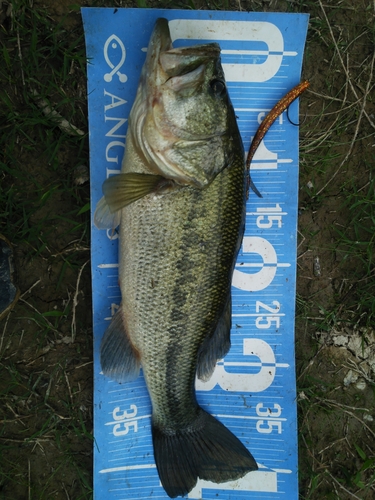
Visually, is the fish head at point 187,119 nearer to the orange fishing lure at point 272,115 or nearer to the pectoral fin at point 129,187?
the pectoral fin at point 129,187

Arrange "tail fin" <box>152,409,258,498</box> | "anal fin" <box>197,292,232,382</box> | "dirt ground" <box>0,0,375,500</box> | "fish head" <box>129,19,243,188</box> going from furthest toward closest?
"dirt ground" <box>0,0,375,500</box>, "tail fin" <box>152,409,258,498</box>, "anal fin" <box>197,292,232,382</box>, "fish head" <box>129,19,243,188</box>

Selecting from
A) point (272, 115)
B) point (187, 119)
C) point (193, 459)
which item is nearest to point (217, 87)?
point (187, 119)

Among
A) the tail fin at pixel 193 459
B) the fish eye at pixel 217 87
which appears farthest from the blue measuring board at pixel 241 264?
the fish eye at pixel 217 87

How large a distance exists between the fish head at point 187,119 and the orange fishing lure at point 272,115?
0.53 meters

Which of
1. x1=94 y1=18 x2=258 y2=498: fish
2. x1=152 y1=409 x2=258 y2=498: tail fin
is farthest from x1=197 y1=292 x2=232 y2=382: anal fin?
x1=152 y1=409 x2=258 y2=498: tail fin

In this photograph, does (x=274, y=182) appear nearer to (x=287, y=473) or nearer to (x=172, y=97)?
(x=172, y=97)

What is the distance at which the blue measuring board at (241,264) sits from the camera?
7.84 feet

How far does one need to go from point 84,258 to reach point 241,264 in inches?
40.5

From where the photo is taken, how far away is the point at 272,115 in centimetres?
246

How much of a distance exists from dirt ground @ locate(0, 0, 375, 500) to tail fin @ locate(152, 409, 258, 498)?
543 mm

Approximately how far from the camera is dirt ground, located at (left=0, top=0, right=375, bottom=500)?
239cm

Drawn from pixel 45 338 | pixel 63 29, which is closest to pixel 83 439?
pixel 45 338

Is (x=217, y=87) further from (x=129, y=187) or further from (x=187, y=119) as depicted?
(x=129, y=187)

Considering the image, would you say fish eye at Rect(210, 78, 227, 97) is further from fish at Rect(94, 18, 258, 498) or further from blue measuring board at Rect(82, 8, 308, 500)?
blue measuring board at Rect(82, 8, 308, 500)
